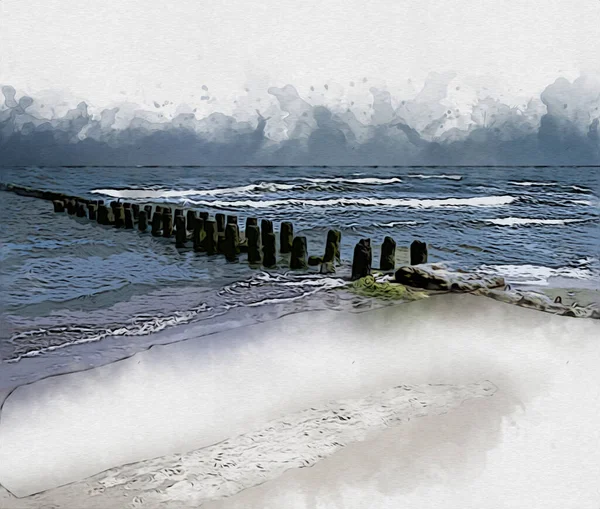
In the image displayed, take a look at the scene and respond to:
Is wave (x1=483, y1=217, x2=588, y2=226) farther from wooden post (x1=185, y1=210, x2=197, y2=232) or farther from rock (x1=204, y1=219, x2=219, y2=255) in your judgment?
wooden post (x1=185, y1=210, x2=197, y2=232)

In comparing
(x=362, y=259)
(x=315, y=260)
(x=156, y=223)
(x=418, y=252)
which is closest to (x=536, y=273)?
(x=418, y=252)

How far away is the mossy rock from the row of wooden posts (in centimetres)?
5

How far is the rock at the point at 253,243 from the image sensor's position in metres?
3.54

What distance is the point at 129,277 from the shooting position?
3137 millimetres

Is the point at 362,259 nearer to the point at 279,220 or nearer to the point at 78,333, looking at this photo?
the point at 279,220

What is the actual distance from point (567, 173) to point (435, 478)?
194 cm

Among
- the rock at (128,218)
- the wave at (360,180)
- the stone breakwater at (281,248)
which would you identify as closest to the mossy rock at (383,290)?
the stone breakwater at (281,248)

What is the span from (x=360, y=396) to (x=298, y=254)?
51.2 inches

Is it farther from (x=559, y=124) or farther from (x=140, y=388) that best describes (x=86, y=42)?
(x=559, y=124)

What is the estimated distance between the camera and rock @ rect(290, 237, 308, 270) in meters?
3.43

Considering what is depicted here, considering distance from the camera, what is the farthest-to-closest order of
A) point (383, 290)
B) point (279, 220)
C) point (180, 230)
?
point (180, 230) < point (279, 220) < point (383, 290)

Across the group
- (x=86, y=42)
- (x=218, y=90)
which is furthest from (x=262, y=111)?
(x=86, y=42)

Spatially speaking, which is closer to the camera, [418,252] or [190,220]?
[418,252]

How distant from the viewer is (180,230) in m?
3.66
